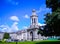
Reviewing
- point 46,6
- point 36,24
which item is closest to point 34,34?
point 36,24

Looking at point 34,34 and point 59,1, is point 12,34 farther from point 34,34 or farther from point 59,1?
point 59,1

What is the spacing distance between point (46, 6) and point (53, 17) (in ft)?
17.5

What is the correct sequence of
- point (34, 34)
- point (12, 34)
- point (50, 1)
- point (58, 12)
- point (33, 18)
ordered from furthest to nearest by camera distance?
point (12, 34) < point (34, 34) < point (33, 18) < point (50, 1) < point (58, 12)

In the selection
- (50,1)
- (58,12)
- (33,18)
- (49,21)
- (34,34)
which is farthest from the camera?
(34,34)

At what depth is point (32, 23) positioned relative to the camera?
362 ft

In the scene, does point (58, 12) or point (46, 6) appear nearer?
point (58, 12)

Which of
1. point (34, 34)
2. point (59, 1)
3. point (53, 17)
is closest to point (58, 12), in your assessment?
point (53, 17)

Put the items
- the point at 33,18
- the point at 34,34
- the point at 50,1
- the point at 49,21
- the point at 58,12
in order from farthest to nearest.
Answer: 1. the point at 34,34
2. the point at 33,18
3. the point at 50,1
4. the point at 49,21
5. the point at 58,12

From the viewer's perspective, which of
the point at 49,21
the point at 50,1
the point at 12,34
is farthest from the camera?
the point at 12,34

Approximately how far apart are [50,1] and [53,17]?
444cm

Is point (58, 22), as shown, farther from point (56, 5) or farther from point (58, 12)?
point (56, 5)

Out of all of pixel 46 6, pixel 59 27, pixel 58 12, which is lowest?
pixel 59 27

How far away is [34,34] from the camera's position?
384 feet

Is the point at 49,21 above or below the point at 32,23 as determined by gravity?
below
